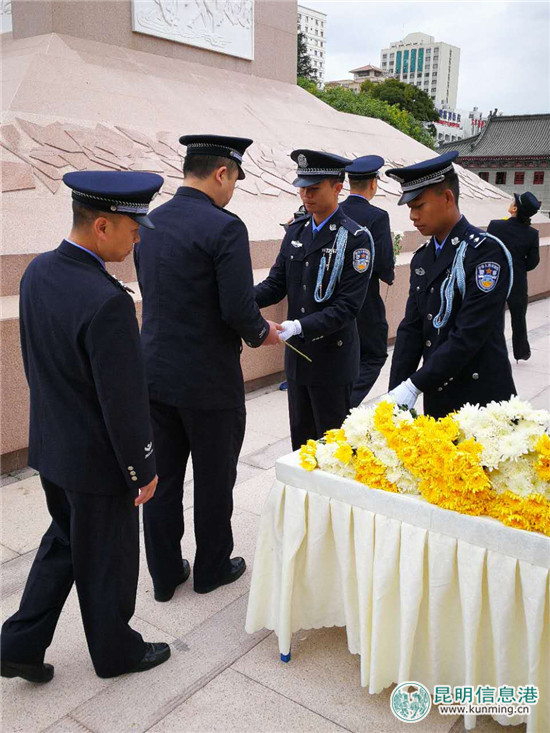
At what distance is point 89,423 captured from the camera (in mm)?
2043

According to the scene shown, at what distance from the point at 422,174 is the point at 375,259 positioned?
2.47 meters

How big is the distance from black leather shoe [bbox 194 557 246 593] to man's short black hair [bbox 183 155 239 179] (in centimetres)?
176

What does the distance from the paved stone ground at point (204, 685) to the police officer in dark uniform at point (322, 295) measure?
37.3 inches

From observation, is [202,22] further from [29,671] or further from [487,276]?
[29,671]

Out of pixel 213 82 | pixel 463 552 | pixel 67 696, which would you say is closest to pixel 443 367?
pixel 463 552

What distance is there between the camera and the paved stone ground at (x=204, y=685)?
84.3 inches

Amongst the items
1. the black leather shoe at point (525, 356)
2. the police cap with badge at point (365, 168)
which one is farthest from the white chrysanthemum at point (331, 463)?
the black leather shoe at point (525, 356)

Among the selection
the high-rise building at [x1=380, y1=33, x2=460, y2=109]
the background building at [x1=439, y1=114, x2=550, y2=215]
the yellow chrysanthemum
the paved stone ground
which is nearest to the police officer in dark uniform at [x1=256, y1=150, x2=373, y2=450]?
the yellow chrysanthemum

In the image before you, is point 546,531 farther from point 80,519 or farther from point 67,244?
point 67,244

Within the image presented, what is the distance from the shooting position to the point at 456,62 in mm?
122000

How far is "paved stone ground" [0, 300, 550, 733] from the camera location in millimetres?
2141

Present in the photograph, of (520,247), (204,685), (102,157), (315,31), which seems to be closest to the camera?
(204,685)

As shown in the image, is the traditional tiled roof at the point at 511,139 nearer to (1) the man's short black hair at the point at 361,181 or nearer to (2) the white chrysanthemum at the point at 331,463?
(1) the man's short black hair at the point at 361,181

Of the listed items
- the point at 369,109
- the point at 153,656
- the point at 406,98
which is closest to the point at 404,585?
the point at 153,656
